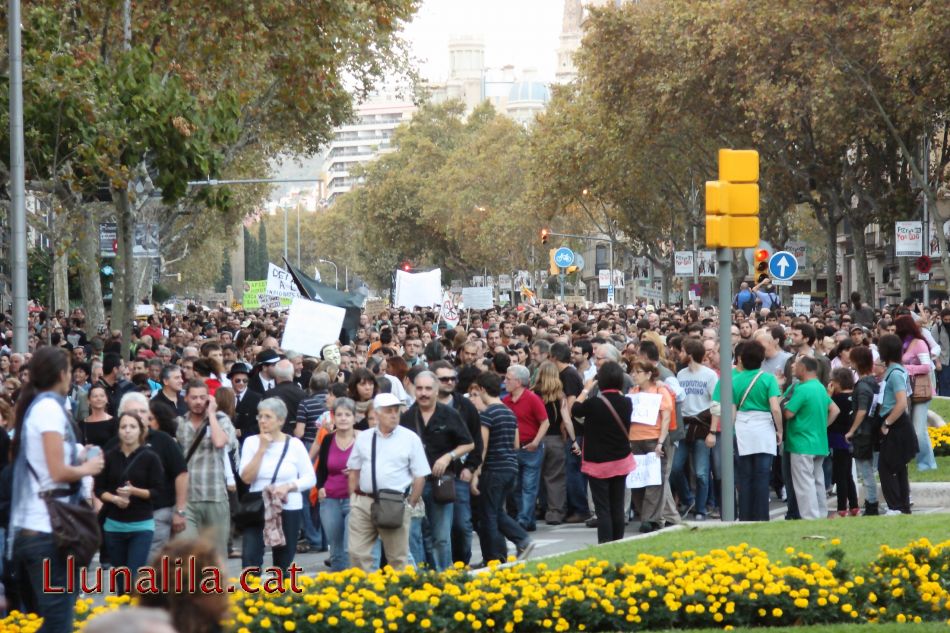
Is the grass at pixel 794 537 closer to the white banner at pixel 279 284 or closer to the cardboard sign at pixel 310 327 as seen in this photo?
the cardboard sign at pixel 310 327

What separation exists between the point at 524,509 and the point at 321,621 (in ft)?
19.2

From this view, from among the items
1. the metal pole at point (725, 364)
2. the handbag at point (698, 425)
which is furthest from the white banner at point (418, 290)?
the metal pole at point (725, 364)

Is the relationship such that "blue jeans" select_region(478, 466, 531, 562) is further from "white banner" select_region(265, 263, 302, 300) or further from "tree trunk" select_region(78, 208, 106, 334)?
"white banner" select_region(265, 263, 302, 300)

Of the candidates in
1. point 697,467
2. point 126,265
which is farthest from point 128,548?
point 126,265

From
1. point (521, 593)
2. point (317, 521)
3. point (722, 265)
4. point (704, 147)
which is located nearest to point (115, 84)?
point (317, 521)

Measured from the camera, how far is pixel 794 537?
11852mm

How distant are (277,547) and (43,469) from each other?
3517mm

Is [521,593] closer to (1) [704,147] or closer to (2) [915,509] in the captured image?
(2) [915,509]

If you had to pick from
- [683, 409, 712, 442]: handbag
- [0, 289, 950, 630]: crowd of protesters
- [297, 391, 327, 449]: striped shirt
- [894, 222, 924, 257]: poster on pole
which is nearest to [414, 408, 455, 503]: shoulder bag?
[0, 289, 950, 630]: crowd of protesters

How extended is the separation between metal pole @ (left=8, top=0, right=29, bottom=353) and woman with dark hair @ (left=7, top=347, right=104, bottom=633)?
12591 millimetres

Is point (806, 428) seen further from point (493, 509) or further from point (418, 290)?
point (418, 290)

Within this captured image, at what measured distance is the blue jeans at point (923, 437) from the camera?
16.7 meters

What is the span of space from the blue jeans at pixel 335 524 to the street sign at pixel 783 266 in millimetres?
17455

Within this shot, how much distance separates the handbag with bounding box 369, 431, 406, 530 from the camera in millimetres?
10625
